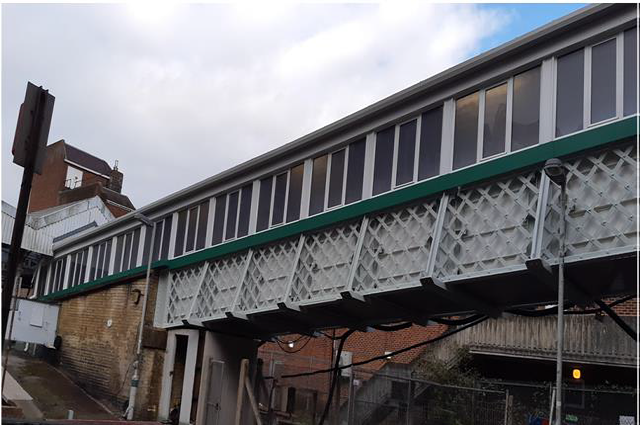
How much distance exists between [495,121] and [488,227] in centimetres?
203

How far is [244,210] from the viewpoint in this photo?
17.8 m

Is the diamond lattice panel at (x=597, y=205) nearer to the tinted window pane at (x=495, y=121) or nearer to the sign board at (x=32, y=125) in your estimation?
the tinted window pane at (x=495, y=121)

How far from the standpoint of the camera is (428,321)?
13.8 metres

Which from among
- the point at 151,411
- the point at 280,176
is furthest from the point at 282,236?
the point at 151,411

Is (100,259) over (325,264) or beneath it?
over

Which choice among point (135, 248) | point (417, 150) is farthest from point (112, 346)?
point (417, 150)

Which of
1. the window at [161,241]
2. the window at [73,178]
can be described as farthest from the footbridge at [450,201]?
the window at [73,178]

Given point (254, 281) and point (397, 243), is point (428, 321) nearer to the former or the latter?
point (397, 243)

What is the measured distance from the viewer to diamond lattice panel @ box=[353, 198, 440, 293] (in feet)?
38.5

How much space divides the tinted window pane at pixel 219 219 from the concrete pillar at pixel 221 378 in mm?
2695

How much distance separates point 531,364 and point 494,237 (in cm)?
1125

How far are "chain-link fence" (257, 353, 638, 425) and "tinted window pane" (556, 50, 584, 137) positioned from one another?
768 cm

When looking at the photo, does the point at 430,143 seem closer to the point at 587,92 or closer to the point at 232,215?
the point at 587,92

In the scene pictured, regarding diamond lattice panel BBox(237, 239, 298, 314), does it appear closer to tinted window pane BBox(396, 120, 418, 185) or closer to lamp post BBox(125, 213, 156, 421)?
tinted window pane BBox(396, 120, 418, 185)
